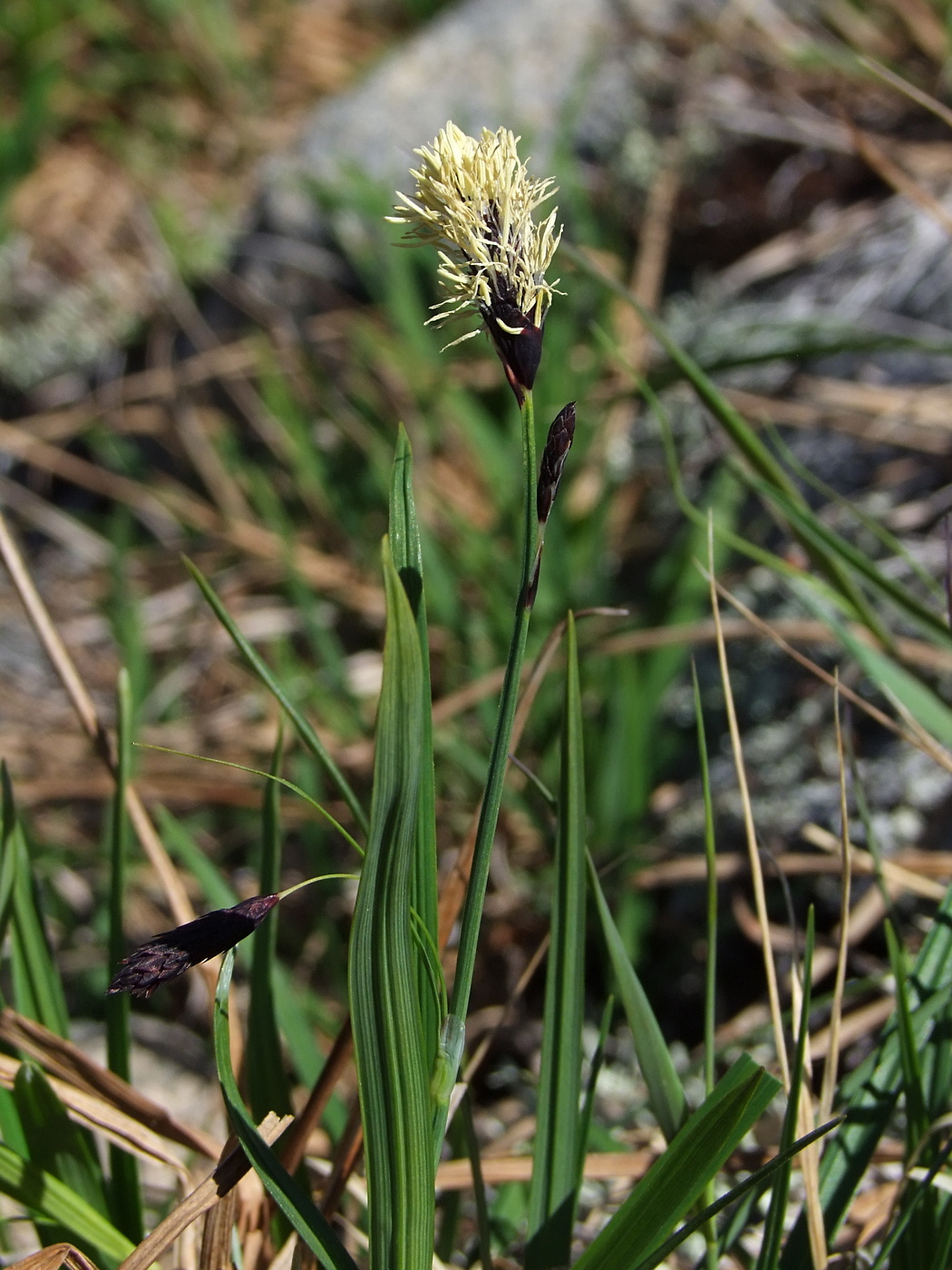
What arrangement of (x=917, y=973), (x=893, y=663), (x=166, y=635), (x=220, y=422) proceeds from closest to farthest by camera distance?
(x=917, y=973), (x=893, y=663), (x=166, y=635), (x=220, y=422)

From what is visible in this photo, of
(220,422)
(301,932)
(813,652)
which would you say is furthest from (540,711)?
(220,422)

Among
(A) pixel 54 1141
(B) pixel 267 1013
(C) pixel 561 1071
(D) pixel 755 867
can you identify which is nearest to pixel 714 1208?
(C) pixel 561 1071

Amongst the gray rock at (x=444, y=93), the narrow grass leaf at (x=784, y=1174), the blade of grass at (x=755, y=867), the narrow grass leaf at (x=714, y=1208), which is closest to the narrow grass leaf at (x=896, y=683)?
the blade of grass at (x=755, y=867)

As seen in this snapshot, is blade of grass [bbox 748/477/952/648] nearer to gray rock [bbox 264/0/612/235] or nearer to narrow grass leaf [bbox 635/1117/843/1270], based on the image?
narrow grass leaf [bbox 635/1117/843/1270]

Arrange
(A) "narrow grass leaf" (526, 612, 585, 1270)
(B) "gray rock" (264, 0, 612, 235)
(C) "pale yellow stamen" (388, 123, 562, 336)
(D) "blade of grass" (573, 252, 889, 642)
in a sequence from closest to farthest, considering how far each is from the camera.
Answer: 1. (C) "pale yellow stamen" (388, 123, 562, 336)
2. (A) "narrow grass leaf" (526, 612, 585, 1270)
3. (D) "blade of grass" (573, 252, 889, 642)
4. (B) "gray rock" (264, 0, 612, 235)

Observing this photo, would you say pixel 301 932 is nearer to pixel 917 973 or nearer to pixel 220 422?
pixel 917 973

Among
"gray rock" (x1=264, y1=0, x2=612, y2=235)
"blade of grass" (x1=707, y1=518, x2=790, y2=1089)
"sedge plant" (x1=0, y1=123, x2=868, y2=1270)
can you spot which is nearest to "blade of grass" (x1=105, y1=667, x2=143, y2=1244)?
"sedge plant" (x1=0, y1=123, x2=868, y2=1270)
